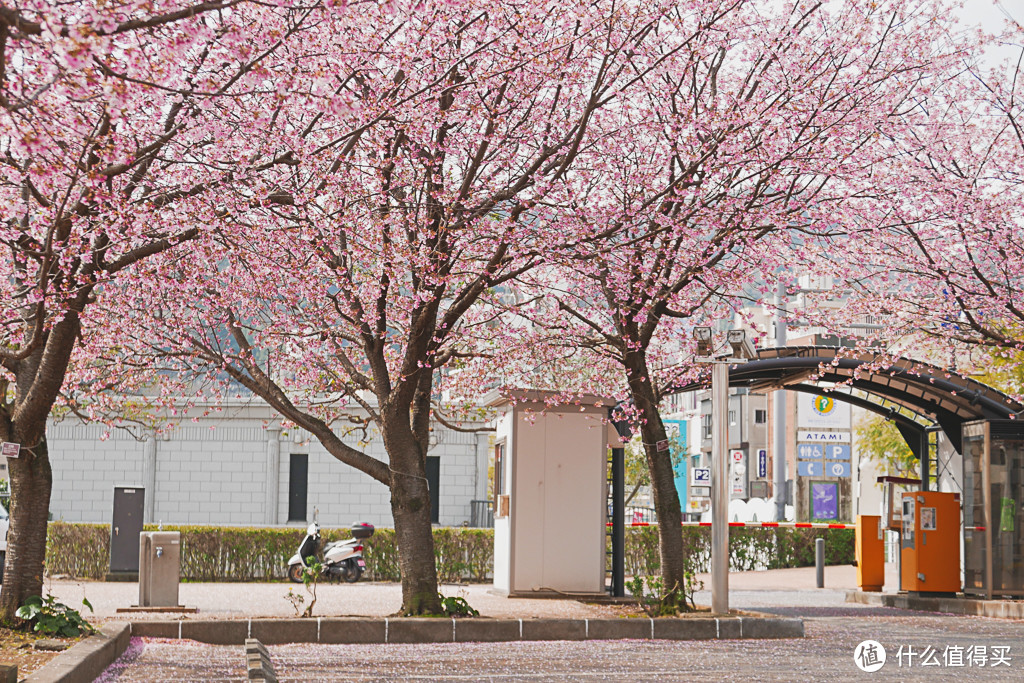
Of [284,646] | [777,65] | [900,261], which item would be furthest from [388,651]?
[900,261]

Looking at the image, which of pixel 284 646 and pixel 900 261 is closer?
pixel 284 646

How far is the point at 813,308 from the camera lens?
20562mm

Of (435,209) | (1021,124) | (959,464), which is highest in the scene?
(1021,124)

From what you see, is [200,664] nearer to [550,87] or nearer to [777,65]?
[550,87]

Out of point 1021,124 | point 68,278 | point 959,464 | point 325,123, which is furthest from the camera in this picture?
point 959,464

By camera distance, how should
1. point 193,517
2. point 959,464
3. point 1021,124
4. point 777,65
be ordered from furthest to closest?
point 193,517 → point 959,464 → point 1021,124 → point 777,65

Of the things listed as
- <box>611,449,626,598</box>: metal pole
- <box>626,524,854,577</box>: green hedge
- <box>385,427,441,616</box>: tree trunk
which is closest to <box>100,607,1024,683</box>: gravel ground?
<box>385,427,441,616</box>: tree trunk

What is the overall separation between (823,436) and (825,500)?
3.14m

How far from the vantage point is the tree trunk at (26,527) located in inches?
429

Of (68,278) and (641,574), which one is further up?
(68,278)

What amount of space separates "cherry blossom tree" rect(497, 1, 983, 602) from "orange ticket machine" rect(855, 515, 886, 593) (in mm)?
7255

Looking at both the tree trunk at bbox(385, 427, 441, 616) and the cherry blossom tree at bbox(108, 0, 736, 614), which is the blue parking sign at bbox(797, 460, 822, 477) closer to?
the cherry blossom tree at bbox(108, 0, 736, 614)

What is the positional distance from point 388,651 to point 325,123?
5.50m

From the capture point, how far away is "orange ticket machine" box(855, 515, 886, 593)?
2161cm
